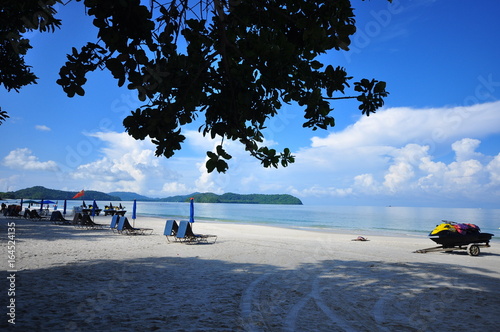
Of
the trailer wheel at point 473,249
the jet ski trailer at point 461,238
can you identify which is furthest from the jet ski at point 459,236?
the trailer wheel at point 473,249

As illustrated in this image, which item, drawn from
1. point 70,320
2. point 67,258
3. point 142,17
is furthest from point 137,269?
point 142,17

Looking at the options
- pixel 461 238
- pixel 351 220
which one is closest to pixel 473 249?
pixel 461 238

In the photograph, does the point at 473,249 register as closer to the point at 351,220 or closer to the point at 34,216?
the point at 34,216

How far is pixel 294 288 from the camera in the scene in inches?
250

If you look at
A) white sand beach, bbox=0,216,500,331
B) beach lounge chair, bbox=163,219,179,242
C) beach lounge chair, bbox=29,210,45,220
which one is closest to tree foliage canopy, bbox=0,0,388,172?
white sand beach, bbox=0,216,500,331

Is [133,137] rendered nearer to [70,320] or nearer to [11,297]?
[70,320]

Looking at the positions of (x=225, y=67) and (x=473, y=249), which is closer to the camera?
(x=225, y=67)

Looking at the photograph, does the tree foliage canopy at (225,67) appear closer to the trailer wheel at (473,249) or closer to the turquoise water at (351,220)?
the trailer wheel at (473,249)

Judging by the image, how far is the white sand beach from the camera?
14.4ft

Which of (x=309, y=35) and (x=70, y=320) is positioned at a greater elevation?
(x=309, y=35)

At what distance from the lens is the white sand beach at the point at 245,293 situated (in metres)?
4.38

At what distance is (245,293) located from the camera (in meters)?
5.88

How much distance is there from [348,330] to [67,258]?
818 cm

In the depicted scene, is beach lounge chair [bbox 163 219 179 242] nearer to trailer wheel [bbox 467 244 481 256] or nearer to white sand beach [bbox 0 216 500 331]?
white sand beach [bbox 0 216 500 331]
